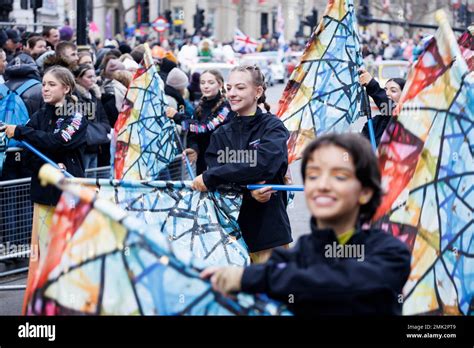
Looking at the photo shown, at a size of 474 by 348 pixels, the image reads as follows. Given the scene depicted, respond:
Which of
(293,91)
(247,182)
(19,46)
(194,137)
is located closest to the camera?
(247,182)

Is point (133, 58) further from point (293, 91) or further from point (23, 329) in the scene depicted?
point (23, 329)

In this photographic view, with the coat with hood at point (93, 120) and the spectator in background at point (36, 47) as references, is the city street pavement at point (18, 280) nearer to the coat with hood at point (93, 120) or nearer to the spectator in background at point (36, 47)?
the coat with hood at point (93, 120)

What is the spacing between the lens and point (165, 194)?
688cm

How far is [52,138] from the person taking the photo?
26.2 ft

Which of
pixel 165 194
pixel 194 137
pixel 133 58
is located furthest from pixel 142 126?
pixel 133 58

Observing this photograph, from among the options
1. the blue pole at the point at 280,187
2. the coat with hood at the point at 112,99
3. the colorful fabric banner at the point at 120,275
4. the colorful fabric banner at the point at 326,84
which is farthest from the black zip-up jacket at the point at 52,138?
the colorful fabric banner at the point at 120,275

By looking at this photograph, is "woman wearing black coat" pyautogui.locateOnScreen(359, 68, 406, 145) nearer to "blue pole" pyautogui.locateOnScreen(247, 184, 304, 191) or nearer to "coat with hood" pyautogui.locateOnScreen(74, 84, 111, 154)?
"blue pole" pyautogui.locateOnScreen(247, 184, 304, 191)

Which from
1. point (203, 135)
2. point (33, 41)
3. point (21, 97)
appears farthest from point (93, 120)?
point (33, 41)

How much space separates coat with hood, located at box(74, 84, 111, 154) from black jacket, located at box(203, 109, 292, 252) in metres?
2.76

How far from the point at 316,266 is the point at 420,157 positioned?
180cm

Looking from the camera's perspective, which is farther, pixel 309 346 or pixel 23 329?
pixel 23 329

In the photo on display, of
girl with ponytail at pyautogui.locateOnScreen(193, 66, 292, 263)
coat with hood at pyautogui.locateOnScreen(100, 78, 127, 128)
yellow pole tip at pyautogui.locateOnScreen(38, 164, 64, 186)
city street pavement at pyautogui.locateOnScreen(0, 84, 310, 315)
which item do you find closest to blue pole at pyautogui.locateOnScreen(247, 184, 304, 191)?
girl with ponytail at pyautogui.locateOnScreen(193, 66, 292, 263)

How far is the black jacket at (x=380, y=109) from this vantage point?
8125mm

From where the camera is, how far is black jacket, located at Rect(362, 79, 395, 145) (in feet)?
26.7
